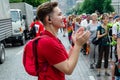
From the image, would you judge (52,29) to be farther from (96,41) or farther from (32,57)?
(96,41)

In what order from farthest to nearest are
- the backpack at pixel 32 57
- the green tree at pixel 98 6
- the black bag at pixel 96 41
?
the green tree at pixel 98 6, the black bag at pixel 96 41, the backpack at pixel 32 57

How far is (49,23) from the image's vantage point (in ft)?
11.2

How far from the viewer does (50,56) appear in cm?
328

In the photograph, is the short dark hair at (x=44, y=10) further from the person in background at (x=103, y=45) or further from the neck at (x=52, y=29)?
the person in background at (x=103, y=45)

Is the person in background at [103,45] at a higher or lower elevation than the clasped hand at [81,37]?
lower

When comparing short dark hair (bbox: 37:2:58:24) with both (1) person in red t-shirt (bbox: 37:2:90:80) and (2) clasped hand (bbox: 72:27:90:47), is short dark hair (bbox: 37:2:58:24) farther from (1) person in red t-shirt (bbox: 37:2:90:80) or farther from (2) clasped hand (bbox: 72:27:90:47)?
(2) clasped hand (bbox: 72:27:90:47)

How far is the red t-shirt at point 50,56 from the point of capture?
328cm

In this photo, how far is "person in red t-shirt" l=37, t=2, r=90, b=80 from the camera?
3270 mm

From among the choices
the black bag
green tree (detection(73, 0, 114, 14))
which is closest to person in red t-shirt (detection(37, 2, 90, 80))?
the black bag

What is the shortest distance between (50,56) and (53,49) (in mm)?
65

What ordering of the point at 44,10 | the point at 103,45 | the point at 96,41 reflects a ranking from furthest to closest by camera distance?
the point at 96,41
the point at 103,45
the point at 44,10

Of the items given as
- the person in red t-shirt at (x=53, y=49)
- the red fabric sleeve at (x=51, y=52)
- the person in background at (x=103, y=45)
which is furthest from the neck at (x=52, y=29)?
the person in background at (x=103, y=45)

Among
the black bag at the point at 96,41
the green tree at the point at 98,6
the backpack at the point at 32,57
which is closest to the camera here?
the backpack at the point at 32,57

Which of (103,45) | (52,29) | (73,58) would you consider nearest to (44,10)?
(52,29)
